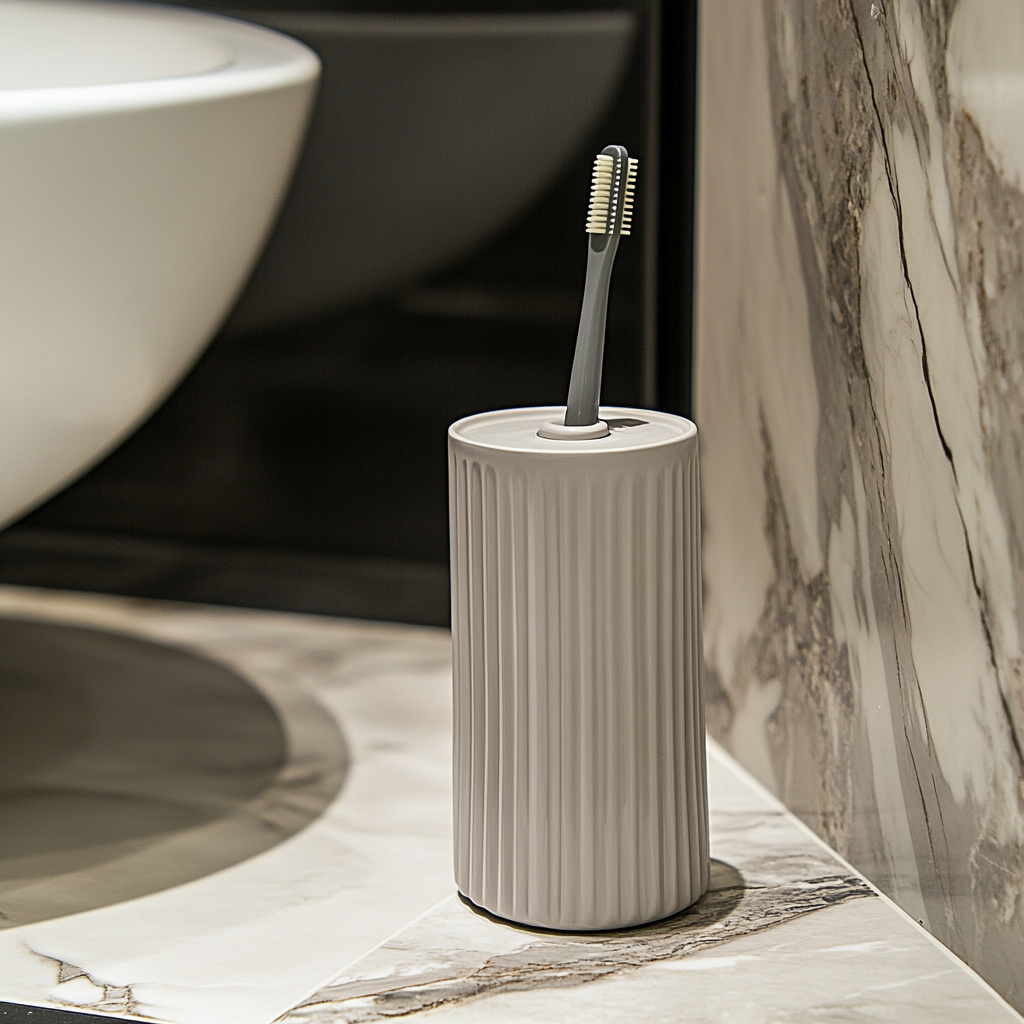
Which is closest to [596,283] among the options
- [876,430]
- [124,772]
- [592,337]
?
[592,337]

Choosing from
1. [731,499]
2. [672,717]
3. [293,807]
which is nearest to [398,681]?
[293,807]

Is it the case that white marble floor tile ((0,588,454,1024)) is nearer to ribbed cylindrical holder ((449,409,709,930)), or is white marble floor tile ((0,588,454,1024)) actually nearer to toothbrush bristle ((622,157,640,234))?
ribbed cylindrical holder ((449,409,709,930))

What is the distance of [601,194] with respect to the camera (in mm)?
741

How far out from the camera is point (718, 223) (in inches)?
38.8

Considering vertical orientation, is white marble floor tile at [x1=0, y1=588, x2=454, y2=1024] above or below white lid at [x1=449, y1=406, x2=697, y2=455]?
below

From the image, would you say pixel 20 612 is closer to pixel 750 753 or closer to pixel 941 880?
pixel 750 753

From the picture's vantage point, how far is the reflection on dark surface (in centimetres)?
89

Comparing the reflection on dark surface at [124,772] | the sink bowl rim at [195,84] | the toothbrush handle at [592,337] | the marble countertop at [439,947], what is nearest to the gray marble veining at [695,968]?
the marble countertop at [439,947]

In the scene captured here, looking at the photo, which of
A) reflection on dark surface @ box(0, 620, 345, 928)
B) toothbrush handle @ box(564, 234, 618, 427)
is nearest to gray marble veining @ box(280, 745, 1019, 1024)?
reflection on dark surface @ box(0, 620, 345, 928)

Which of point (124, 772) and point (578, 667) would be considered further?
point (124, 772)

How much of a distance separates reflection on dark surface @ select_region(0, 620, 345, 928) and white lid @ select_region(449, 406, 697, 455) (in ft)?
1.07

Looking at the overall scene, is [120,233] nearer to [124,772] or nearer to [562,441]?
[562,441]

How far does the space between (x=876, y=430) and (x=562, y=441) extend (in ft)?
0.58

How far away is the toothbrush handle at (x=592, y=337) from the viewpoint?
2.48 feet
